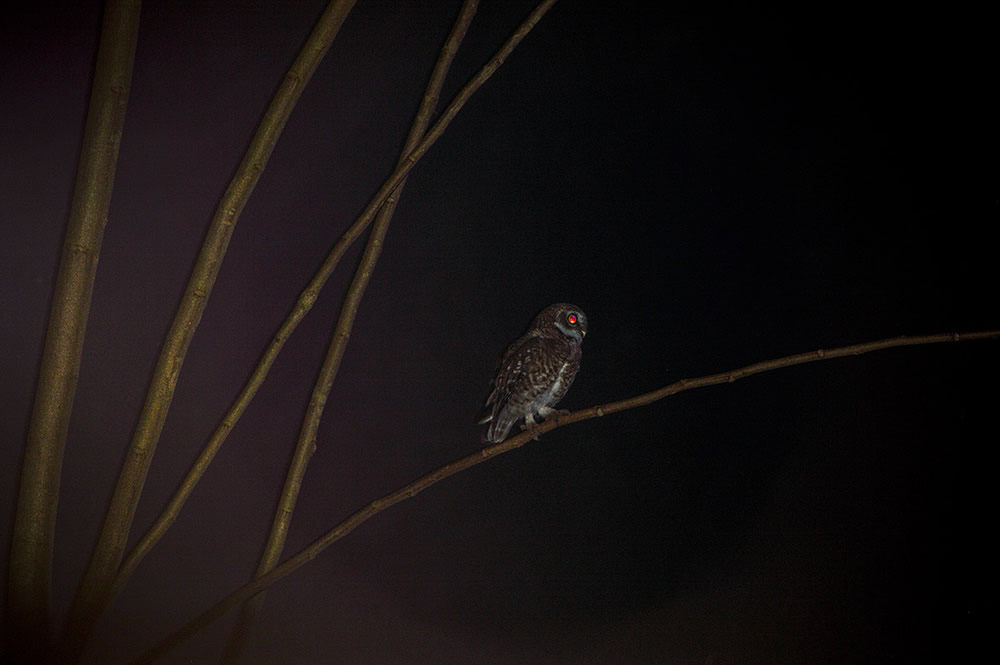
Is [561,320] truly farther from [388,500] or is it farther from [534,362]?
[388,500]

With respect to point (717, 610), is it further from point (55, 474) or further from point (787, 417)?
point (55, 474)

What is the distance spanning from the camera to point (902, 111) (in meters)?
1.21

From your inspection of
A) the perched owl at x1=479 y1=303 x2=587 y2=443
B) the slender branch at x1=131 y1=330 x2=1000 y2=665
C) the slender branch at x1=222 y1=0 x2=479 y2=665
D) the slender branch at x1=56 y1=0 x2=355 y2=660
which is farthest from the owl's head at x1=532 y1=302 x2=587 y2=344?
the slender branch at x1=56 y1=0 x2=355 y2=660

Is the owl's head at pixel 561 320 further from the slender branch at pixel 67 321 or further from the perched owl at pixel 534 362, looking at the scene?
the slender branch at pixel 67 321

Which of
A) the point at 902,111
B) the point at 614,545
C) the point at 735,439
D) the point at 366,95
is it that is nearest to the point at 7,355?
the point at 366,95

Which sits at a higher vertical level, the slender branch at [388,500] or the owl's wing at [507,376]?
the owl's wing at [507,376]

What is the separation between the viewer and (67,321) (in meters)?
0.49

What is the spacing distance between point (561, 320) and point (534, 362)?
8 cm

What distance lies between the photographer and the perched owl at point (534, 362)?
3.64ft

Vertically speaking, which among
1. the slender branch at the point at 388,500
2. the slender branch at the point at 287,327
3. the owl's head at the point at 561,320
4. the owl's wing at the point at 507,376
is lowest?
the slender branch at the point at 388,500

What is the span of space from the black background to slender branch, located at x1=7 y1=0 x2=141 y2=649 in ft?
1.27

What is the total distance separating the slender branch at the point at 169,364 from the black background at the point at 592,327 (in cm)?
35

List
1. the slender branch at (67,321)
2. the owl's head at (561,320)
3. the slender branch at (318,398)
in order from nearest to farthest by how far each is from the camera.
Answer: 1. the slender branch at (67,321)
2. the slender branch at (318,398)
3. the owl's head at (561,320)

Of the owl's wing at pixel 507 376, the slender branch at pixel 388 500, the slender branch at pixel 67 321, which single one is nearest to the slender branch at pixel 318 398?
the slender branch at pixel 388 500
